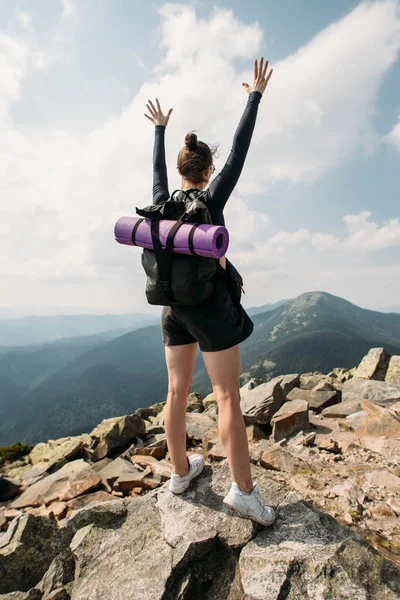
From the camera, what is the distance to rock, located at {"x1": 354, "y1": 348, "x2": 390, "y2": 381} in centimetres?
2165

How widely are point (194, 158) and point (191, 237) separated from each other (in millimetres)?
1297

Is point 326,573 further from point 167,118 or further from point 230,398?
point 167,118

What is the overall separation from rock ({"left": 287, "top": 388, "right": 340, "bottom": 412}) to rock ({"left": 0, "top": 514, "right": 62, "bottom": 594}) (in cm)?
985

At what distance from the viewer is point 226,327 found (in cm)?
365

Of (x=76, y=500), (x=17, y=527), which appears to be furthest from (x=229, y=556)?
(x=76, y=500)

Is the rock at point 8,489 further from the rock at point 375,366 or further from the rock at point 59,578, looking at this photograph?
the rock at point 375,366

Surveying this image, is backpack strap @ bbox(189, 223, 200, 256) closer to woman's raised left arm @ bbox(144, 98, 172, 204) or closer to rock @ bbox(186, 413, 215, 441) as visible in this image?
woman's raised left arm @ bbox(144, 98, 172, 204)

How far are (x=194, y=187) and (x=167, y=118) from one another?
1894mm

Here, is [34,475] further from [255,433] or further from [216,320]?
[216,320]

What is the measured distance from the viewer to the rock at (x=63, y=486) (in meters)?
8.23

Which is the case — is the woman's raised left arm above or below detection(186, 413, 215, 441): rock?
above

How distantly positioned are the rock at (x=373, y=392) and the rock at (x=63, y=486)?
10235 millimetres

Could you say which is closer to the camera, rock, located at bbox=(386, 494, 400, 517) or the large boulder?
the large boulder

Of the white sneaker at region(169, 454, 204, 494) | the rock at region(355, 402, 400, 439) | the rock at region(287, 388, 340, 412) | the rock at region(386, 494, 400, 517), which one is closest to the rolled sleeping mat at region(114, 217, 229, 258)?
the white sneaker at region(169, 454, 204, 494)
